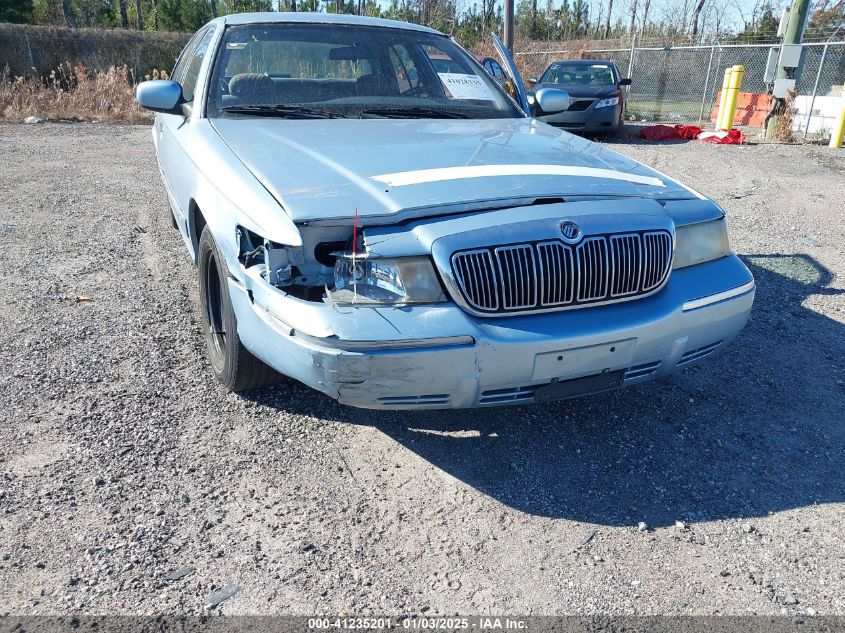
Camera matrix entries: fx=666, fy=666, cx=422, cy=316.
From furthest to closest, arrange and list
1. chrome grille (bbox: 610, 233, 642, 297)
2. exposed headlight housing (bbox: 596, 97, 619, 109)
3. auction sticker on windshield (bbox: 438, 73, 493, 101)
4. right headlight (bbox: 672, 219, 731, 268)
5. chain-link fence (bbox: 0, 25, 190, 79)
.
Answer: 1. chain-link fence (bbox: 0, 25, 190, 79)
2. exposed headlight housing (bbox: 596, 97, 619, 109)
3. auction sticker on windshield (bbox: 438, 73, 493, 101)
4. right headlight (bbox: 672, 219, 731, 268)
5. chrome grille (bbox: 610, 233, 642, 297)

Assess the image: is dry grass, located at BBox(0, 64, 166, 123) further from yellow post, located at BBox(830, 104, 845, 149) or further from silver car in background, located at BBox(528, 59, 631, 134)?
yellow post, located at BBox(830, 104, 845, 149)

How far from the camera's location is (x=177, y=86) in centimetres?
379

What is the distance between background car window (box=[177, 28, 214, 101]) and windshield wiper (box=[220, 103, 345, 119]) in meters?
0.48

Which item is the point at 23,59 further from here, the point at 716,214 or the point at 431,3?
the point at 716,214

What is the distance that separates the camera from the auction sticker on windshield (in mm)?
4148

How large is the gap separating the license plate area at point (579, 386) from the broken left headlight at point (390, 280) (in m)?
0.53

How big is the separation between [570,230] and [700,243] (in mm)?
779

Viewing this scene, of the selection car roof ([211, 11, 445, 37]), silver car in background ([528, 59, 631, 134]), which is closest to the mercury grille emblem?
car roof ([211, 11, 445, 37])

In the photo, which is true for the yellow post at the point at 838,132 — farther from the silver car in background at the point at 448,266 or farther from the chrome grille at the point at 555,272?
the chrome grille at the point at 555,272

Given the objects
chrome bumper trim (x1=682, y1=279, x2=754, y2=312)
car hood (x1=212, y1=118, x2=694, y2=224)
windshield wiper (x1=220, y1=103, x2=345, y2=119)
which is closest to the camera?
car hood (x1=212, y1=118, x2=694, y2=224)

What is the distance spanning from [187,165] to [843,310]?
166 inches

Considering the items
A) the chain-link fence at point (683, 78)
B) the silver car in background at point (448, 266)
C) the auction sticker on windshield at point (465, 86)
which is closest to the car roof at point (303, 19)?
the auction sticker on windshield at point (465, 86)

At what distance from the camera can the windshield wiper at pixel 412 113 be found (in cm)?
377

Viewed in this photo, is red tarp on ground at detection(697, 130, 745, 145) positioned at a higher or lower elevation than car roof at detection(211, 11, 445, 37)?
lower
